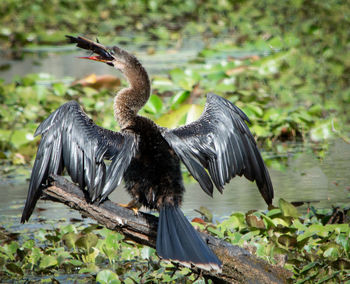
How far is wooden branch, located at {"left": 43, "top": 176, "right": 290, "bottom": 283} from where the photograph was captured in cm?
314

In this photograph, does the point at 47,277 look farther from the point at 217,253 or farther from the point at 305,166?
the point at 305,166

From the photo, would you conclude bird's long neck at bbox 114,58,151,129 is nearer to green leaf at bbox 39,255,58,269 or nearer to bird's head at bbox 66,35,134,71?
bird's head at bbox 66,35,134,71

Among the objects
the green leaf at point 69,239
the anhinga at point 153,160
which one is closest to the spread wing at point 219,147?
the anhinga at point 153,160

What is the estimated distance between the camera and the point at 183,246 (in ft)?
9.96

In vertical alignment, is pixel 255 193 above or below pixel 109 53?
below

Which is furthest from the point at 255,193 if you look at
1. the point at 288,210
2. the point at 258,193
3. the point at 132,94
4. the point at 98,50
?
the point at 98,50

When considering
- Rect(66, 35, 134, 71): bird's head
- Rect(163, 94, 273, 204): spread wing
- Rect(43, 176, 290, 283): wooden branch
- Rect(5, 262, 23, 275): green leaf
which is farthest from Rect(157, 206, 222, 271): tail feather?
Rect(66, 35, 134, 71): bird's head

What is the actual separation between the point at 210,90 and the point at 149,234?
4.68 metres

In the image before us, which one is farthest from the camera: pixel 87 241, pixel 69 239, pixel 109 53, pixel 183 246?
pixel 109 53

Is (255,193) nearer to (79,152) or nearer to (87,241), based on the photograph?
(87,241)

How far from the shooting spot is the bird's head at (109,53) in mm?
4105

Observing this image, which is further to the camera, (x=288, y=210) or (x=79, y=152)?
(x=288, y=210)

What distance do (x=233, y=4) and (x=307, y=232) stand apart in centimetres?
1101

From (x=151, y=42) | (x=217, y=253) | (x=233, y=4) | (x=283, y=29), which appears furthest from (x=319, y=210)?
(x=233, y=4)
